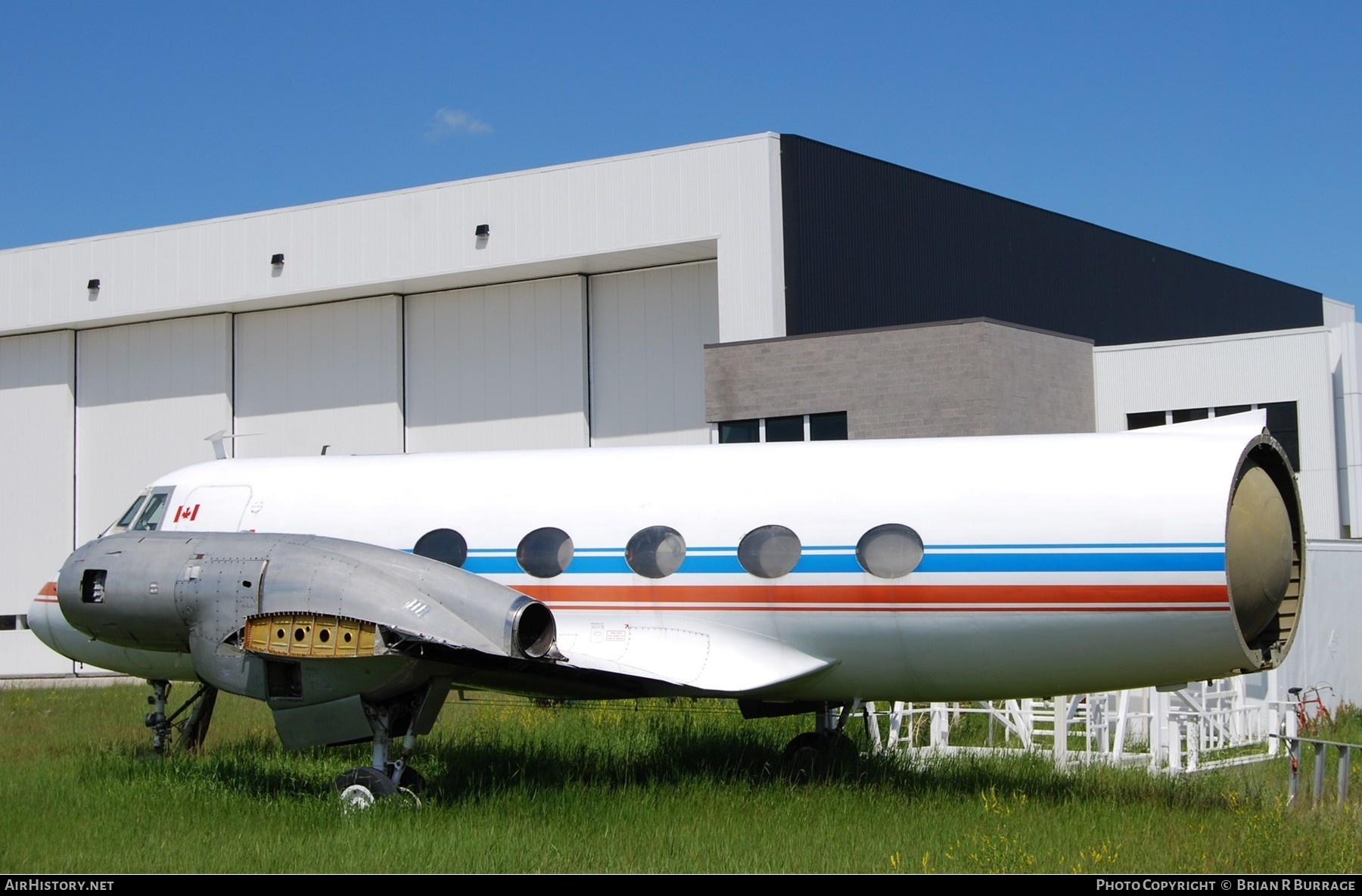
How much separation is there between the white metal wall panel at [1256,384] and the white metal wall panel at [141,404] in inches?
887

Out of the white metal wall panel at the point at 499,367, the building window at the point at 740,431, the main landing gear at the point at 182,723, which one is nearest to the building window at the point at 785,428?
the building window at the point at 740,431

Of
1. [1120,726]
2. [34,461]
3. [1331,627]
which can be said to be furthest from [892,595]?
[34,461]

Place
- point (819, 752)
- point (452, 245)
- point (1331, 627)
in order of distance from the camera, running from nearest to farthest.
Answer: point (819, 752), point (1331, 627), point (452, 245)

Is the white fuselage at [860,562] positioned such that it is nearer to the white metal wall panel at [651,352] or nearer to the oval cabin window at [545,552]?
the oval cabin window at [545,552]

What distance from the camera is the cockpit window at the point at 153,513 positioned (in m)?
15.4

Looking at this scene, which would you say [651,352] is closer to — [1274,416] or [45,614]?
[1274,416]

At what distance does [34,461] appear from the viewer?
1576 inches

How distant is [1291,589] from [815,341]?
1513cm

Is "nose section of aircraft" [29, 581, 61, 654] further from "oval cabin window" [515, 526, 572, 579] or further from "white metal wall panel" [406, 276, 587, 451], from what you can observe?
"white metal wall panel" [406, 276, 587, 451]

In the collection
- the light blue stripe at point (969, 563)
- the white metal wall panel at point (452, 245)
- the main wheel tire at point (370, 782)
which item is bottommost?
the main wheel tire at point (370, 782)

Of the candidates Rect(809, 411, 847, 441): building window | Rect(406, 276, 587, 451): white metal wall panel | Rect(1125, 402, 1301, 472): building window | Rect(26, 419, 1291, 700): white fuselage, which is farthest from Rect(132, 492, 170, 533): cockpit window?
Rect(1125, 402, 1301, 472): building window

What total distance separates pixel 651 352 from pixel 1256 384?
12.7m

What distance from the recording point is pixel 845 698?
44.4 feet
